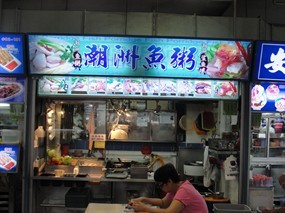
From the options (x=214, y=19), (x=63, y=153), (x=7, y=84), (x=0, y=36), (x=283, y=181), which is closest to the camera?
(x=283, y=181)

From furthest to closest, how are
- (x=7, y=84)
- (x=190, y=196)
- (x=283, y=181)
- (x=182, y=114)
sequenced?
1. (x=182, y=114)
2. (x=7, y=84)
3. (x=283, y=181)
4. (x=190, y=196)

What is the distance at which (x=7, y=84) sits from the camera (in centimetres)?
557

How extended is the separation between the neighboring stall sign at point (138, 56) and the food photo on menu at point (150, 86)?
306 mm

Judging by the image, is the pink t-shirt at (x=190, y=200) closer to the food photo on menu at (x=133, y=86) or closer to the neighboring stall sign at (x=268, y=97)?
the food photo on menu at (x=133, y=86)

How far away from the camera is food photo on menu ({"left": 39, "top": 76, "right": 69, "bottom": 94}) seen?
18.5ft

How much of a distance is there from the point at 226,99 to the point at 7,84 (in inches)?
148

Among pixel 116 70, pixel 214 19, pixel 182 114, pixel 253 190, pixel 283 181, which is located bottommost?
pixel 253 190

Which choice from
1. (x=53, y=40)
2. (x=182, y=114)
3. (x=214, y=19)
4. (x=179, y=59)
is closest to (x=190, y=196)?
(x=179, y=59)

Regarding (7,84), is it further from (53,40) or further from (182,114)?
(182,114)

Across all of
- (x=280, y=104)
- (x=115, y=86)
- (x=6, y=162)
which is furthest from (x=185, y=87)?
(x=6, y=162)

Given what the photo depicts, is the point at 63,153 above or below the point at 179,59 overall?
below

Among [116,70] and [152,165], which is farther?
[152,165]

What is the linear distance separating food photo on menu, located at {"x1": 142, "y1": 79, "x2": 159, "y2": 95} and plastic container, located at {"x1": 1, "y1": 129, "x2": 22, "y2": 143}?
231 centimetres

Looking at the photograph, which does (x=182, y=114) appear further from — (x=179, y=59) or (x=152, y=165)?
(x=179, y=59)
